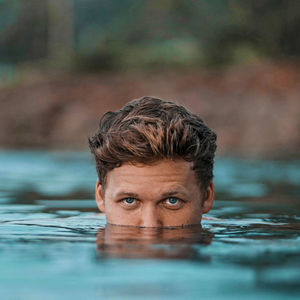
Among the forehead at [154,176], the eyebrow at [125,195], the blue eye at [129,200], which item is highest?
the forehead at [154,176]

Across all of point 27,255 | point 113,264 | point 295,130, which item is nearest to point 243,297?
point 113,264

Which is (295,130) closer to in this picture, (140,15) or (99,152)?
(140,15)

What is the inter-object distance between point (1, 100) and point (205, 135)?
89.9 ft

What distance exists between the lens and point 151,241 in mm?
4328

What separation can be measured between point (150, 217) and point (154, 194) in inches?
6.4

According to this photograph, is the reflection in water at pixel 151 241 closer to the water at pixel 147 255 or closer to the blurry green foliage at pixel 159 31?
the water at pixel 147 255

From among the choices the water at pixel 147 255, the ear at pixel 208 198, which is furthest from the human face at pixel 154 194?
the ear at pixel 208 198

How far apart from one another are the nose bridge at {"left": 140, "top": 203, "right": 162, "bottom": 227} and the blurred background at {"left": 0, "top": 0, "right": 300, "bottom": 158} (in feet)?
61.8

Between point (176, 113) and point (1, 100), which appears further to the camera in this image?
point (1, 100)

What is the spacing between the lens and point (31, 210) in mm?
7273

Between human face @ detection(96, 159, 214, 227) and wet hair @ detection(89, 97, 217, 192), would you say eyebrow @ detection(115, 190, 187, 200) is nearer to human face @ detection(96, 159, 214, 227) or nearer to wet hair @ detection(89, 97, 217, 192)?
human face @ detection(96, 159, 214, 227)

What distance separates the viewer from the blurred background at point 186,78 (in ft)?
85.8

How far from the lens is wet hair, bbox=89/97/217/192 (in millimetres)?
4930

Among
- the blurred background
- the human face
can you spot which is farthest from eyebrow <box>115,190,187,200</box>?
the blurred background
